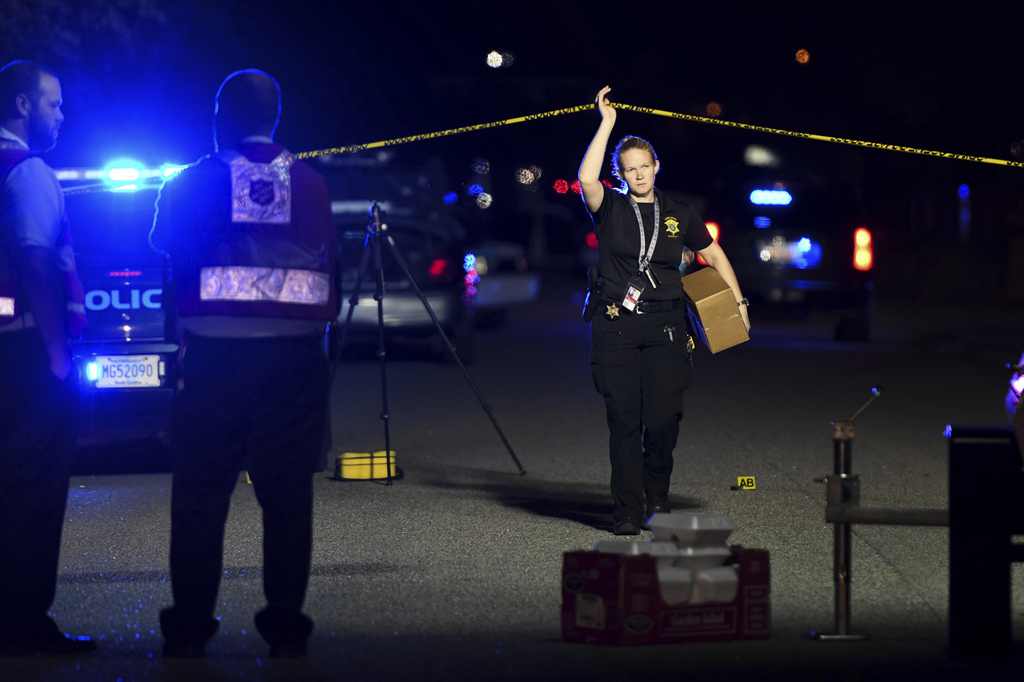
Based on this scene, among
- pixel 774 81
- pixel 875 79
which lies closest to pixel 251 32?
pixel 875 79

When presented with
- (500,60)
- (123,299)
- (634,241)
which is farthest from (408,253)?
(500,60)

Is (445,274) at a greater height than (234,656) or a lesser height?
greater

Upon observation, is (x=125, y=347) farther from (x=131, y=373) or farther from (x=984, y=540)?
(x=984, y=540)

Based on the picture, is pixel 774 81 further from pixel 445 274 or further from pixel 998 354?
pixel 445 274

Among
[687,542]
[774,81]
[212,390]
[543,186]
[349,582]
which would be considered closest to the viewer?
[212,390]

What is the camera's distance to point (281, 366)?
4531mm

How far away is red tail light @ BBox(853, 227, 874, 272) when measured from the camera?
16.9 metres

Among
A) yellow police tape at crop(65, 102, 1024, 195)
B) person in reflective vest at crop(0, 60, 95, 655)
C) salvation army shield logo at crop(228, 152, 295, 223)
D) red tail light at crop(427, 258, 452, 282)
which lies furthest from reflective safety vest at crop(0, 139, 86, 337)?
red tail light at crop(427, 258, 452, 282)

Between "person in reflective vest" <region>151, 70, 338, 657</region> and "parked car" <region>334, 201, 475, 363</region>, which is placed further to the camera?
"parked car" <region>334, 201, 475, 363</region>

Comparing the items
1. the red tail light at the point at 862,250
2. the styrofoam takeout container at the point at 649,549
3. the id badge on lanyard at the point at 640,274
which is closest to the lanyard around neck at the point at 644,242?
the id badge on lanyard at the point at 640,274

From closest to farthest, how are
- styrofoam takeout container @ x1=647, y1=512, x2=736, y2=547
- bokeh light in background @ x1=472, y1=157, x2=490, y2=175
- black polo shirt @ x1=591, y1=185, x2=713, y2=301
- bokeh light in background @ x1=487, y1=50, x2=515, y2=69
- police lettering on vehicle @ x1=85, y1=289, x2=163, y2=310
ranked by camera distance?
1. styrofoam takeout container @ x1=647, y1=512, x2=736, y2=547
2. black polo shirt @ x1=591, y1=185, x2=713, y2=301
3. police lettering on vehicle @ x1=85, y1=289, x2=163, y2=310
4. bokeh light in background @ x1=472, y1=157, x2=490, y2=175
5. bokeh light in background @ x1=487, y1=50, x2=515, y2=69

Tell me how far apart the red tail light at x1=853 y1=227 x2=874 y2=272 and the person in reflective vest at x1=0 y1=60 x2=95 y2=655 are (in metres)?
13.6

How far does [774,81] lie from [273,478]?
26.4 m

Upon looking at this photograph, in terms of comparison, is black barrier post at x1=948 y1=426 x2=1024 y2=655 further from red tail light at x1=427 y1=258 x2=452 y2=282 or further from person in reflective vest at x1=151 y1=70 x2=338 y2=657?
red tail light at x1=427 y1=258 x2=452 y2=282
